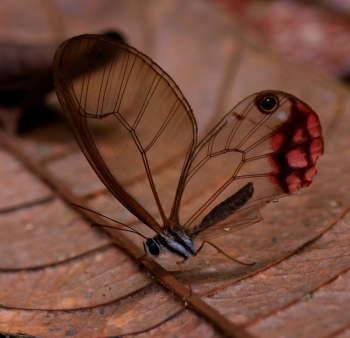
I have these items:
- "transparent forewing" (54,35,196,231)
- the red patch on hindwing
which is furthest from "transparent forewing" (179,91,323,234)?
"transparent forewing" (54,35,196,231)

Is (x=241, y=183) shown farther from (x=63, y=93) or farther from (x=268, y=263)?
(x=63, y=93)

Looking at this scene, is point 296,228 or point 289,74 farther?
point 289,74

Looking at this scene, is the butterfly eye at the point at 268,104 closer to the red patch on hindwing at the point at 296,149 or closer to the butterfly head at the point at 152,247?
the red patch on hindwing at the point at 296,149

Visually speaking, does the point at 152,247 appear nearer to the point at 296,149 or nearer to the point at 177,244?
the point at 177,244

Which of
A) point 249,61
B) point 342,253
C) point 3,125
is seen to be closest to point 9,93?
point 3,125

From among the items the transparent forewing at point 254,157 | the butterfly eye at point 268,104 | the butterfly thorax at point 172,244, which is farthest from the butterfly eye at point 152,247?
the butterfly eye at point 268,104

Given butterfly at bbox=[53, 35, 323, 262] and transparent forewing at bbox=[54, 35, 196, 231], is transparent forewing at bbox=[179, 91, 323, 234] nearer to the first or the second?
butterfly at bbox=[53, 35, 323, 262]
